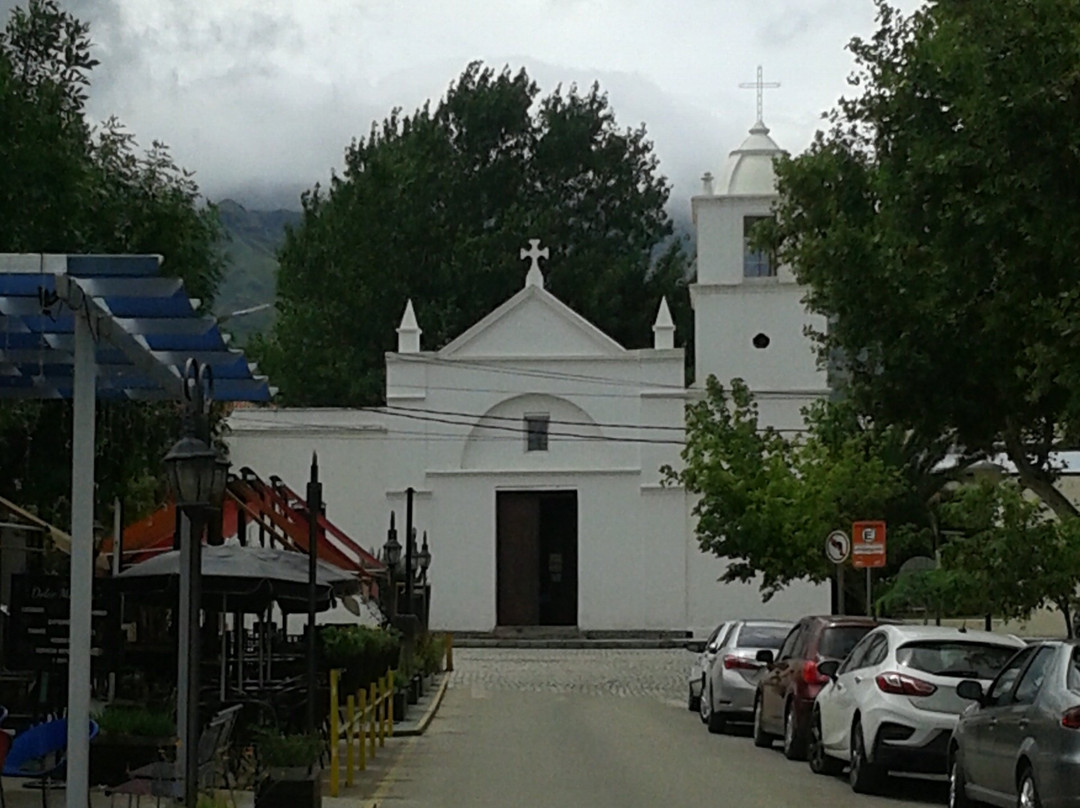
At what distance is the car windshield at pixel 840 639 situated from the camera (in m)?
22.3

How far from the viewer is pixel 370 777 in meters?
20.1

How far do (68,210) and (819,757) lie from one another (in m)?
9.83

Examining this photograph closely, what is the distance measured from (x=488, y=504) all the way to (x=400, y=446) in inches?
128

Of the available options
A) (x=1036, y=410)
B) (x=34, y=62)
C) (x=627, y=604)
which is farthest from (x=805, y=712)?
(x=627, y=604)

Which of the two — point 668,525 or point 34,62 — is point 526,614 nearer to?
point 668,525

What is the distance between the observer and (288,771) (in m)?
15.8

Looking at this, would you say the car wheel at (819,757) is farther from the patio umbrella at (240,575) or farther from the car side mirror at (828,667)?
the patio umbrella at (240,575)

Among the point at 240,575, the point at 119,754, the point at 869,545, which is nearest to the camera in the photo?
the point at 119,754

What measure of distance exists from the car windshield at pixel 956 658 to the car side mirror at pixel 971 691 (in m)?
2.58

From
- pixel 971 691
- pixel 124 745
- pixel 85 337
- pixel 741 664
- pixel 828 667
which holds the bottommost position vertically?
pixel 124 745

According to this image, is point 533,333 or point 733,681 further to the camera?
point 533,333

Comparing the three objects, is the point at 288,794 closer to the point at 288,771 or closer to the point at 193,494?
the point at 288,771

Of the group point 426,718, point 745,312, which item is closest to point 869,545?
point 426,718

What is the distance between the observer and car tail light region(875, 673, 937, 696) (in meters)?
18.1
